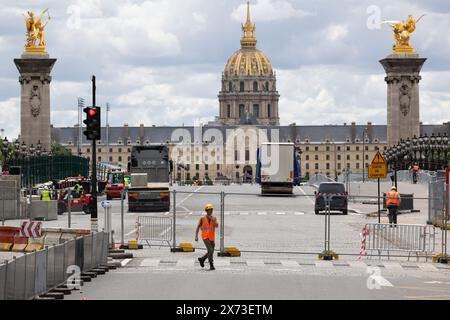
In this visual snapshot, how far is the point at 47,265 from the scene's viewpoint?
24.4 m

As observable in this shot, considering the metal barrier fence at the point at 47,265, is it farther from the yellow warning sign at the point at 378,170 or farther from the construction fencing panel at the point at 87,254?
the yellow warning sign at the point at 378,170

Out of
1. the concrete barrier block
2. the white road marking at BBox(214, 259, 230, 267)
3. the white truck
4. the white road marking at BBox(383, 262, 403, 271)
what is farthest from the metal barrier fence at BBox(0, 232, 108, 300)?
the white truck

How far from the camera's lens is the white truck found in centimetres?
8419

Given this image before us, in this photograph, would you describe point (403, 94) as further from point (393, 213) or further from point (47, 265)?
point (47, 265)

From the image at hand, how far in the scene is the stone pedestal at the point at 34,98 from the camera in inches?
4759

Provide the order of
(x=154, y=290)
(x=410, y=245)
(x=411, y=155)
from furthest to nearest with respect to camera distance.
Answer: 1. (x=411, y=155)
2. (x=410, y=245)
3. (x=154, y=290)

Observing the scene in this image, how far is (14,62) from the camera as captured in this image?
398 feet

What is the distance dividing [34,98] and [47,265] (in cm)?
9837

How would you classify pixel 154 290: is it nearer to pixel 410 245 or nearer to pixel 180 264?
pixel 180 264

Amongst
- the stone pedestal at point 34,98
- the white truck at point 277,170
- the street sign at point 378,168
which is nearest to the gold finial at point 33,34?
the stone pedestal at point 34,98

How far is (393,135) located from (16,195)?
67.9m

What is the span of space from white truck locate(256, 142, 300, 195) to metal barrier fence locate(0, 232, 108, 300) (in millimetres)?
53382

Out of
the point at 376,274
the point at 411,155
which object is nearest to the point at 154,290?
the point at 376,274

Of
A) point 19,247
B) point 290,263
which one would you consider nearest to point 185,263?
point 290,263
